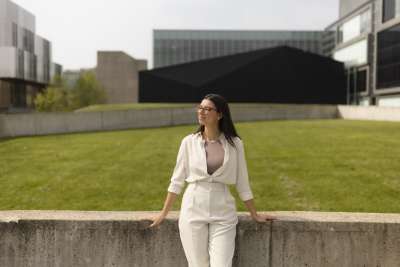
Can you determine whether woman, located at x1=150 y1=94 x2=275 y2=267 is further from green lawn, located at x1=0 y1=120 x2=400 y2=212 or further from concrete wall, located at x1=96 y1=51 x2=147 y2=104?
concrete wall, located at x1=96 y1=51 x2=147 y2=104

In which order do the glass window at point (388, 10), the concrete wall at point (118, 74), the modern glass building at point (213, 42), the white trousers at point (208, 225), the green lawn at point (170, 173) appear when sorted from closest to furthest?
the white trousers at point (208, 225) < the green lawn at point (170, 173) < the glass window at point (388, 10) < the concrete wall at point (118, 74) < the modern glass building at point (213, 42)

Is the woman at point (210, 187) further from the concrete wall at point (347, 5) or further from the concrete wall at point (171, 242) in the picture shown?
the concrete wall at point (347, 5)

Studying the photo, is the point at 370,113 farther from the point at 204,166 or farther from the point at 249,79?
the point at 204,166

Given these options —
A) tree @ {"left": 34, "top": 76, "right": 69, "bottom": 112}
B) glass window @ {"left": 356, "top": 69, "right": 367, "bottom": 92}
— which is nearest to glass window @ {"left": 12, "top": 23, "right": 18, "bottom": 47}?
tree @ {"left": 34, "top": 76, "right": 69, "bottom": 112}

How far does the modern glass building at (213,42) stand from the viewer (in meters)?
79.9

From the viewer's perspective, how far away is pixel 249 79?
47.1 metres

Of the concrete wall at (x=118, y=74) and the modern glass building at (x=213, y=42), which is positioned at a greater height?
the modern glass building at (x=213, y=42)

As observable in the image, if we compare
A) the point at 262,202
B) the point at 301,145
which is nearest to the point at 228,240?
the point at 262,202

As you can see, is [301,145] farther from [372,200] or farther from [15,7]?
[15,7]

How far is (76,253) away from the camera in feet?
14.5

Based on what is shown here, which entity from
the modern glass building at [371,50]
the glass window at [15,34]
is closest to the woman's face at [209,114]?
the modern glass building at [371,50]

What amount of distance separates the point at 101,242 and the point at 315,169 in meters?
8.15

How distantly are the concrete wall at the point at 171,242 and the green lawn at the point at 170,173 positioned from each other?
3.96m

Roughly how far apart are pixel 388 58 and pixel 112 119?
37.2 m
